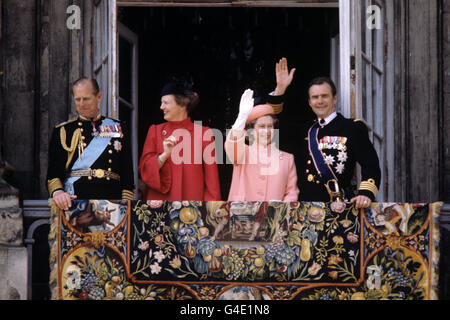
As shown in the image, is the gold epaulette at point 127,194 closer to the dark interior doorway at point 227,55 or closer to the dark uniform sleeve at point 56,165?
the dark uniform sleeve at point 56,165

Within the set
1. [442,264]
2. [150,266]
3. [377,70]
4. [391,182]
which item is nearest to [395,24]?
[377,70]

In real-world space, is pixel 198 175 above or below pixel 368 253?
above

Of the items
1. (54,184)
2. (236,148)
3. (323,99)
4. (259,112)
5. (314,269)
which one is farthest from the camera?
(259,112)

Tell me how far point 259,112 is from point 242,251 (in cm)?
125

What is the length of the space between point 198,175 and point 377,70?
1.84 m

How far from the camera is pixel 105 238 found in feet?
22.9

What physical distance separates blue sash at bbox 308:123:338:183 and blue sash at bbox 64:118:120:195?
60.1 inches

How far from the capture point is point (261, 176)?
299 inches

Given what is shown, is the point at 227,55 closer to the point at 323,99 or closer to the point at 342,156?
the point at 323,99

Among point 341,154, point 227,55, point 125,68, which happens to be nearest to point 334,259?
point 341,154

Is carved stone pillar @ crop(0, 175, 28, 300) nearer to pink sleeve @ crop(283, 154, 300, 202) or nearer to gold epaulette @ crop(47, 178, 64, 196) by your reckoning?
gold epaulette @ crop(47, 178, 64, 196)
